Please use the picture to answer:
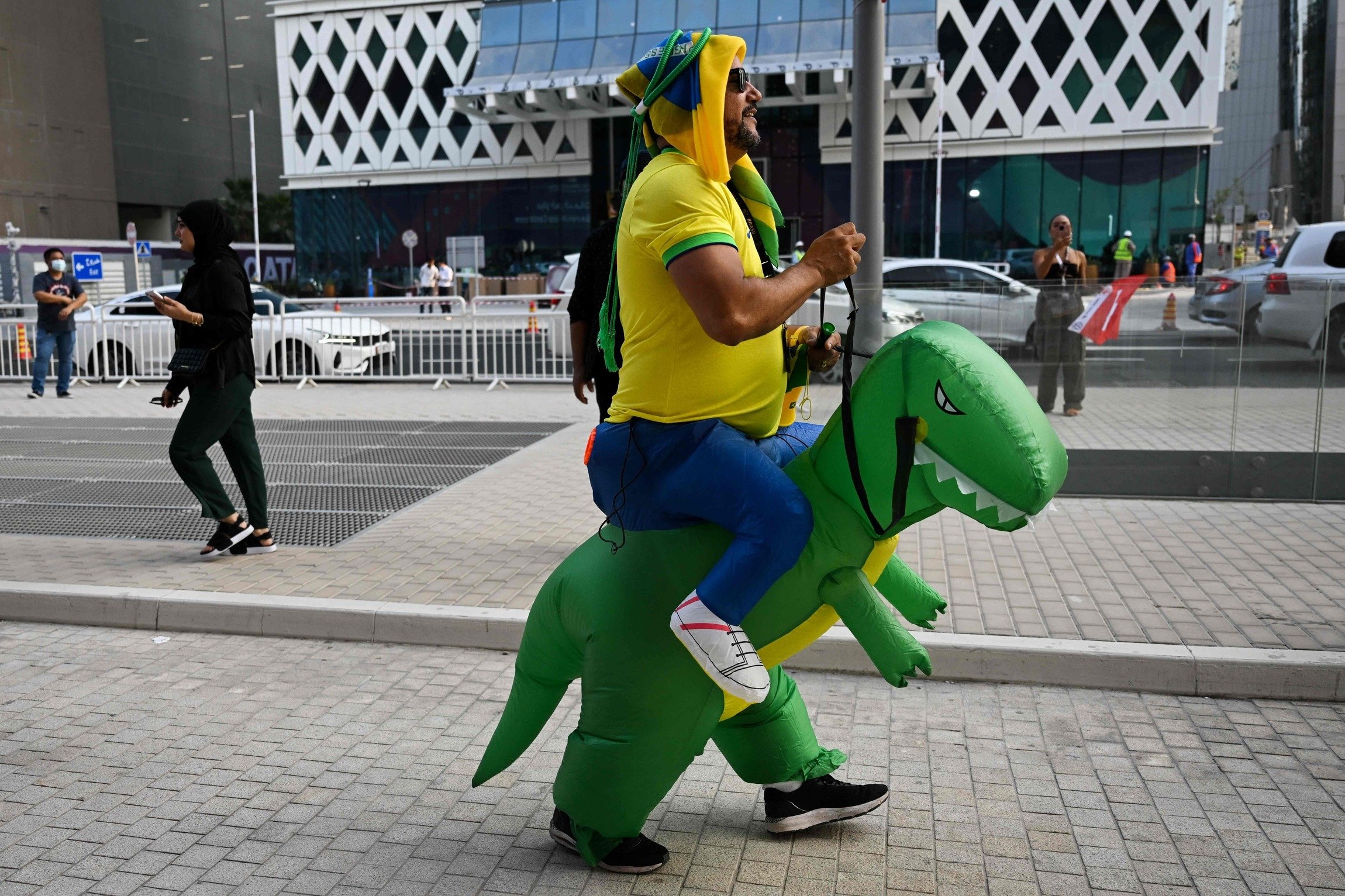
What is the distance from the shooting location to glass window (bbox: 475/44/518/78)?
40.2 m

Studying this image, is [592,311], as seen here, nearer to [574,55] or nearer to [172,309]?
[172,309]

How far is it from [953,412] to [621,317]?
0.91 meters

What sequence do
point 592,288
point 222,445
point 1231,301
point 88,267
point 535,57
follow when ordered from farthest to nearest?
point 535,57, point 88,267, point 1231,301, point 222,445, point 592,288

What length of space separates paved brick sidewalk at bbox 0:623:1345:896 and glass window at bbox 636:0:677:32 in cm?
3636

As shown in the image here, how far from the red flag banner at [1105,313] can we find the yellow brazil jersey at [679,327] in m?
6.66

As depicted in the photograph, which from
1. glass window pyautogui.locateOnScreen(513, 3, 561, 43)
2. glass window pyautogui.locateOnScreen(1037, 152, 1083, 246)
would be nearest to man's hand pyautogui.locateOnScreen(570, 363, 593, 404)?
glass window pyautogui.locateOnScreen(1037, 152, 1083, 246)

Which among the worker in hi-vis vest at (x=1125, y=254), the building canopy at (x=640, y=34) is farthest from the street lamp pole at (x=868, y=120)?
the worker in hi-vis vest at (x=1125, y=254)

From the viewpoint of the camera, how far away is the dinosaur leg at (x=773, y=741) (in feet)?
10.8

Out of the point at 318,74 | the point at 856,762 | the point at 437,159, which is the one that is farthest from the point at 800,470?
the point at 318,74

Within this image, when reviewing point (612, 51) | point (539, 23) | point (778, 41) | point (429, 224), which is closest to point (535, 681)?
point (778, 41)

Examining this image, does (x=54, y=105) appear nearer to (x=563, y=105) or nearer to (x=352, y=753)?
(x=563, y=105)

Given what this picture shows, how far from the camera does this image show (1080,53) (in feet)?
125

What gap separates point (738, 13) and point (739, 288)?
3771 cm

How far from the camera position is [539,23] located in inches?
1580
